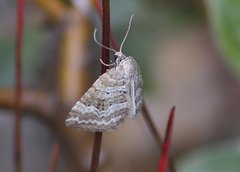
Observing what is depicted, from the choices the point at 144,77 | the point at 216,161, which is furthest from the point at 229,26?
the point at 144,77

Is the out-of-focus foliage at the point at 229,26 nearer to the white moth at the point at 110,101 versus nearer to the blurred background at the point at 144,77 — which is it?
the blurred background at the point at 144,77

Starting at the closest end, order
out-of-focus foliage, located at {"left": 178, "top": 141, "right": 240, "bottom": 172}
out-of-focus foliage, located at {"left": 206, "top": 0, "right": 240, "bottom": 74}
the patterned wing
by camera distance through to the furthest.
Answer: the patterned wing → out-of-focus foliage, located at {"left": 206, "top": 0, "right": 240, "bottom": 74} → out-of-focus foliage, located at {"left": 178, "top": 141, "right": 240, "bottom": 172}

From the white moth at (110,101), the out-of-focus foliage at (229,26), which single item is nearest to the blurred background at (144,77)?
the out-of-focus foliage at (229,26)

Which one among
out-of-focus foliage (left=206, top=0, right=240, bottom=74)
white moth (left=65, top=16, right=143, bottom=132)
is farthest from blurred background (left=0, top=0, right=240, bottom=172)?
white moth (left=65, top=16, right=143, bottom=132)

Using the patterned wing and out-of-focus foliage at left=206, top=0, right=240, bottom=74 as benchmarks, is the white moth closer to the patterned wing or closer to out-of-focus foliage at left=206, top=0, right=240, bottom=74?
the patterned wing

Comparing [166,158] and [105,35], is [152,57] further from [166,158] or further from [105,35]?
[105,35]

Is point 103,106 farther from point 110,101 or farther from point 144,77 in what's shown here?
point 144,77
